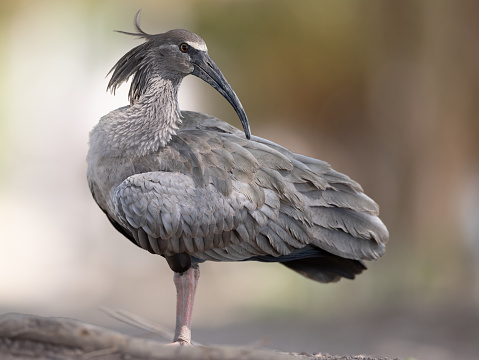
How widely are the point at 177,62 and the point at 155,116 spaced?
0.44 meters

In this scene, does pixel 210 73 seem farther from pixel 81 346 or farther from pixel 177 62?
pixel 81 346

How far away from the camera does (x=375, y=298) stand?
13164mm

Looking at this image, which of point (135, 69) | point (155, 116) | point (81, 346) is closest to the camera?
point (81, 346)

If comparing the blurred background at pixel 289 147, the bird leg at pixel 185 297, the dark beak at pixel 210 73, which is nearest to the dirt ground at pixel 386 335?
the blurred background at pixel 289 147

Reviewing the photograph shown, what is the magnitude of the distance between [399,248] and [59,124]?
863cm

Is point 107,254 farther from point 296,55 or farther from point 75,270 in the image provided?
point 296,55

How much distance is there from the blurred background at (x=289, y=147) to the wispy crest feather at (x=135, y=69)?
21.0 feet

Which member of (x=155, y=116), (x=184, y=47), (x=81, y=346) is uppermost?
(x=184, y=47)

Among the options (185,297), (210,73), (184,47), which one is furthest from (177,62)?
(185,297)

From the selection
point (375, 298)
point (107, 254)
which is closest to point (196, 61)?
point (375, 298)

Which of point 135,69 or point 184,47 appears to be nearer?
point 184,47

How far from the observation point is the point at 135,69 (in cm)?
574

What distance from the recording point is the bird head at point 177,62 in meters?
5.50

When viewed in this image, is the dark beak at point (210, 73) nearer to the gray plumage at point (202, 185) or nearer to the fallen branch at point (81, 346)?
the gray plumage at point (202, 185)
